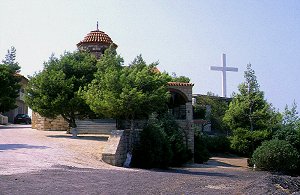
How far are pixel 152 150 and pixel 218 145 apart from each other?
57.0 feet

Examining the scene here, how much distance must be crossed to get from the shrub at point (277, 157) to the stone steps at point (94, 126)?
10695 mm

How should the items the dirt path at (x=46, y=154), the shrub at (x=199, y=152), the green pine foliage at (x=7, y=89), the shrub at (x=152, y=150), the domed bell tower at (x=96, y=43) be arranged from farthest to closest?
the green pine foliage at (x=7, y=89), the domed bell tower at (x=96, y=43), the shrub at (x=199, y=152), the shrub at (x=152, y=150), the dirt path at (x=46, y=154)

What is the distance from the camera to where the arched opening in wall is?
2703 centimetres

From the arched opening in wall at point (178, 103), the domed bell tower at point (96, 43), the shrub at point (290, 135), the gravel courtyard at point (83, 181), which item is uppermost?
the domed bell tower at point (96, 43)

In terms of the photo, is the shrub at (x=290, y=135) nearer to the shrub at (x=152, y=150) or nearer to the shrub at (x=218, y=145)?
the shrub at (x=152, y=150)

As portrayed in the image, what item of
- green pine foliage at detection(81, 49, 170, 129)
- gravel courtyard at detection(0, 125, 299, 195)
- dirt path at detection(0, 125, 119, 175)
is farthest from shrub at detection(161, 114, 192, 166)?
gravel courtyard at detection(0, 125, 299, 195)

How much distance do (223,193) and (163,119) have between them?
44.6 feet

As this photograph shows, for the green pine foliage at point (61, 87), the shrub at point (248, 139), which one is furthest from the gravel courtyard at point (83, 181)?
the shrub at point (248, 139)

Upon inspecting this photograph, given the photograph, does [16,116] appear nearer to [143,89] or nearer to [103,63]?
[103,63]

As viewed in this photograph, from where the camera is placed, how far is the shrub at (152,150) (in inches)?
782

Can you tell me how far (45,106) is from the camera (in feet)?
79.5

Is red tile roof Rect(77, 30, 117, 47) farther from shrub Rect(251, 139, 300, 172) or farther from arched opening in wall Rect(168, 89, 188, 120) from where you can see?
shrub Rect(251, 139, 300, 172)

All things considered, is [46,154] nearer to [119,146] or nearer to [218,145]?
[119,146]

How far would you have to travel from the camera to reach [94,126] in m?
28.2
